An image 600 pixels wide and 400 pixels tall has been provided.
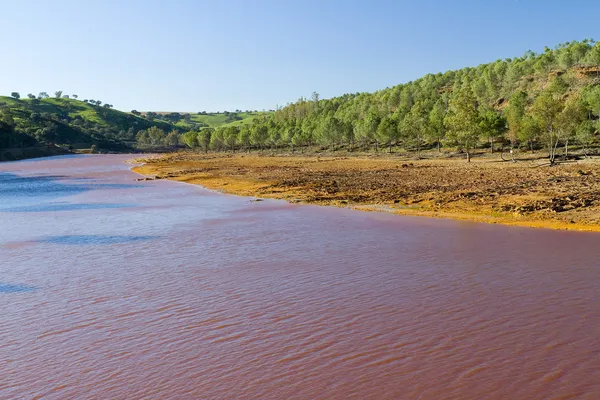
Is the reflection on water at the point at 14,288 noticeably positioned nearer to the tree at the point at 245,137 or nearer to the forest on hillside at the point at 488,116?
the forest on hillside at the point at 488,116

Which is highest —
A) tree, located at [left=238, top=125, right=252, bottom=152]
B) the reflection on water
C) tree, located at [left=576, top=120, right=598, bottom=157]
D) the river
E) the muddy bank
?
tree, located at [left=238, top=125, right=252, bottom=152]

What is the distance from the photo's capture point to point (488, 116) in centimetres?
9581

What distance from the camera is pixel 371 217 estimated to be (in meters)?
30.4

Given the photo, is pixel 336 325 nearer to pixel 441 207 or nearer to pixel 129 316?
pixel 129 316

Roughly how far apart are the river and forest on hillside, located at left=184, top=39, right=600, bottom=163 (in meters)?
50.2

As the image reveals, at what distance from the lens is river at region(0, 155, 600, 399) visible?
32.6ft

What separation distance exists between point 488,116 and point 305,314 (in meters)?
92.5

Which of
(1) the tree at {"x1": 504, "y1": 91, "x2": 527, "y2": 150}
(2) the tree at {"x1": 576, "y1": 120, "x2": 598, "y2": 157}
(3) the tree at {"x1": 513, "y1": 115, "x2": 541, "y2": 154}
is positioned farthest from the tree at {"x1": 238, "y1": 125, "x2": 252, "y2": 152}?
(2) the tree at {"x1": 576, "y1": 120, "x2": 598, "y2": 157}

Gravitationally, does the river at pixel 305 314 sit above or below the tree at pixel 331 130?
below

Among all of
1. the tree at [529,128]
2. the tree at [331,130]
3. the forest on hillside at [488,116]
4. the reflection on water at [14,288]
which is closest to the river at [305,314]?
the reflection on water at [14,288]

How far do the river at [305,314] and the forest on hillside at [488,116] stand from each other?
5019 cm

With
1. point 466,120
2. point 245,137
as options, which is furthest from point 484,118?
point 245,137

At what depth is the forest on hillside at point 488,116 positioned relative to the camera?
255 feet

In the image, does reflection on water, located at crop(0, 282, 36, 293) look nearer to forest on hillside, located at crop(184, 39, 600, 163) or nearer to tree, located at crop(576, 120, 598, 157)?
forest on hillside, located at crop(184, 39, 600, 163)
